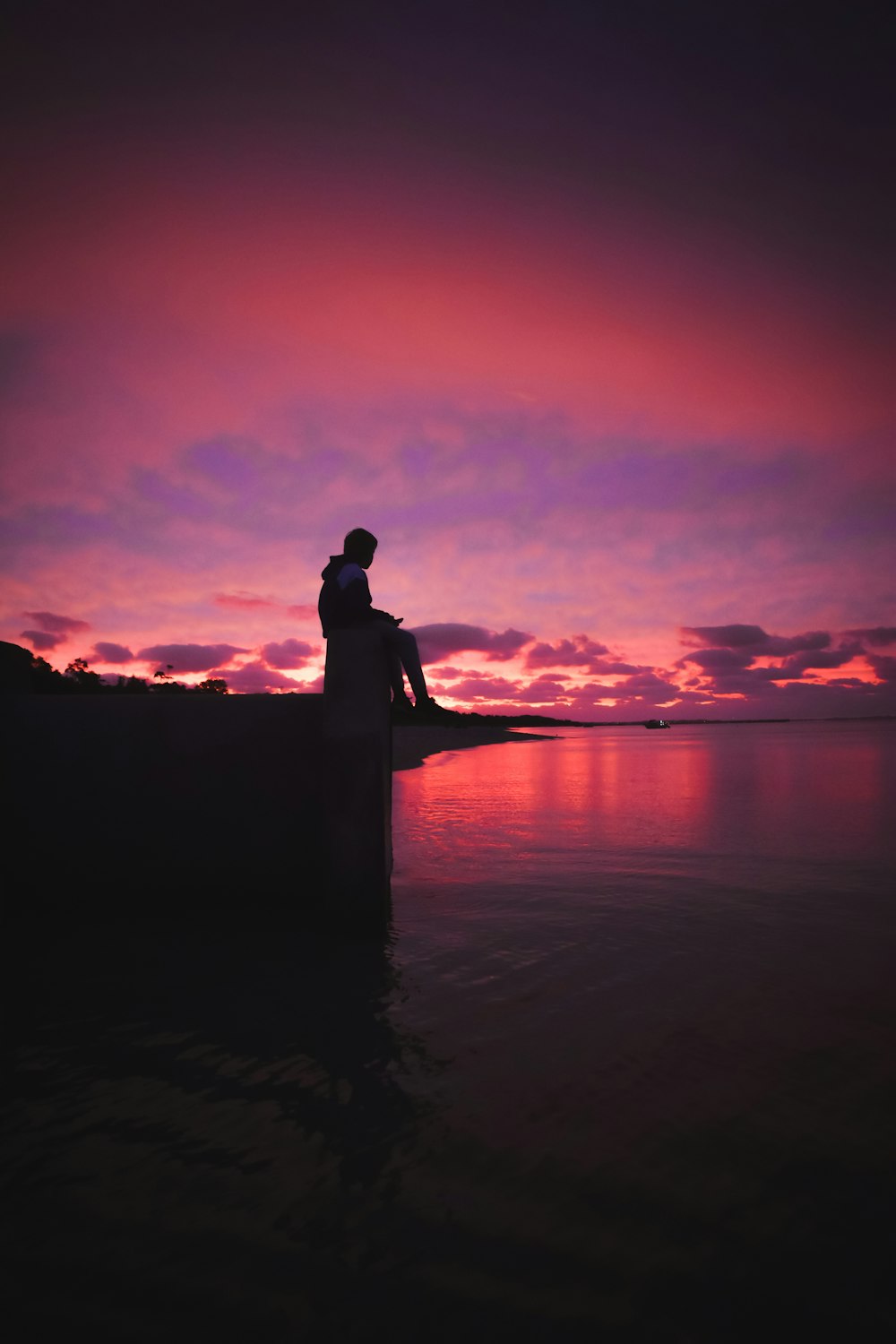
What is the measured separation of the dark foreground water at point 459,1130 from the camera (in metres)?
1.93

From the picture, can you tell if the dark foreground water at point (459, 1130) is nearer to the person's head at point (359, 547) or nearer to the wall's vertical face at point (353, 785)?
the wall's vertical face at point (353, 785)

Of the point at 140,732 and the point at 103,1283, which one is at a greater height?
the point at 140,732

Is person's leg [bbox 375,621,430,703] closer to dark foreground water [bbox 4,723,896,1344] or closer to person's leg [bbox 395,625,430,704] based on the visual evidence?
person's leg [bbox 395,625,430,704]

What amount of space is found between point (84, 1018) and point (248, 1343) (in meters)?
2.26

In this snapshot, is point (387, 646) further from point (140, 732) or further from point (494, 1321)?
point (494, 1321)

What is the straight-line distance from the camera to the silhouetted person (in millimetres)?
5445

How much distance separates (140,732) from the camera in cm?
547

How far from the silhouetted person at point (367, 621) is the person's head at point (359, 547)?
18 cm

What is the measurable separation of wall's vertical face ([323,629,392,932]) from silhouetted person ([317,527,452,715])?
322 millimetres

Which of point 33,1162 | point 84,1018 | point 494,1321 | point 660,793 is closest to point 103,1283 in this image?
point 33,1162

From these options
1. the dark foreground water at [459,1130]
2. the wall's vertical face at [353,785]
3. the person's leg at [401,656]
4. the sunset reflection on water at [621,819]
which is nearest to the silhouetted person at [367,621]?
the person's leg at [401,656]

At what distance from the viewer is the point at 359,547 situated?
590 cm

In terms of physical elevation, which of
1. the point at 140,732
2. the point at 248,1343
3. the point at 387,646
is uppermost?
the point at 387,646

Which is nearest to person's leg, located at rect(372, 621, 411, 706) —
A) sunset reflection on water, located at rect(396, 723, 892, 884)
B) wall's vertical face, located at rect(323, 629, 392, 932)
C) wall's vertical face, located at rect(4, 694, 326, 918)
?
wall's vertical face, located at rect(323, 629, 392, 932)
